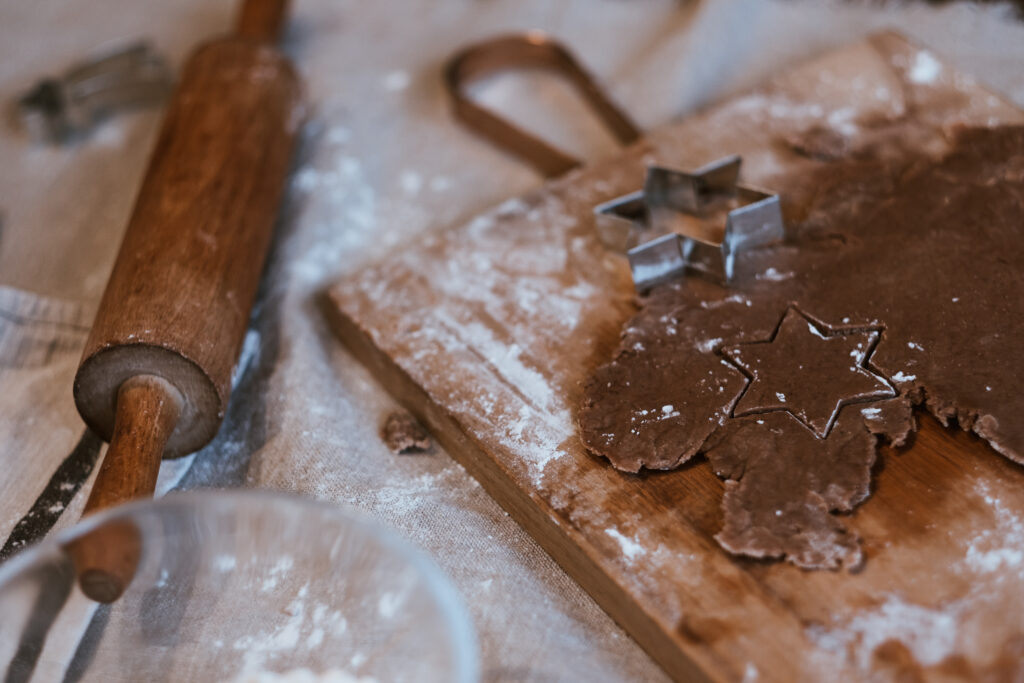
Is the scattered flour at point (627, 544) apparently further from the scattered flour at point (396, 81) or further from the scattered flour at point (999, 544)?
the scattered flour at point (396, 81)

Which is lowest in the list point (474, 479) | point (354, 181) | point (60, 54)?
point (474, 479)

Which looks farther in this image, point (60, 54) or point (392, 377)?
point (60, 54)

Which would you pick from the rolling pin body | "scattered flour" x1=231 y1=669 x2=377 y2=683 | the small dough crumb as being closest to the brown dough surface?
the small dough crumb

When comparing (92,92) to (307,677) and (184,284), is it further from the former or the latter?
(307,677)

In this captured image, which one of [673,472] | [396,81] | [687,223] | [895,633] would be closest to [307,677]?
[673,472]

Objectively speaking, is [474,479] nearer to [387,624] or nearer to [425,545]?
[425,545]

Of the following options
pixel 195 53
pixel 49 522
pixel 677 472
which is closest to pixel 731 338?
pixel 677 472
